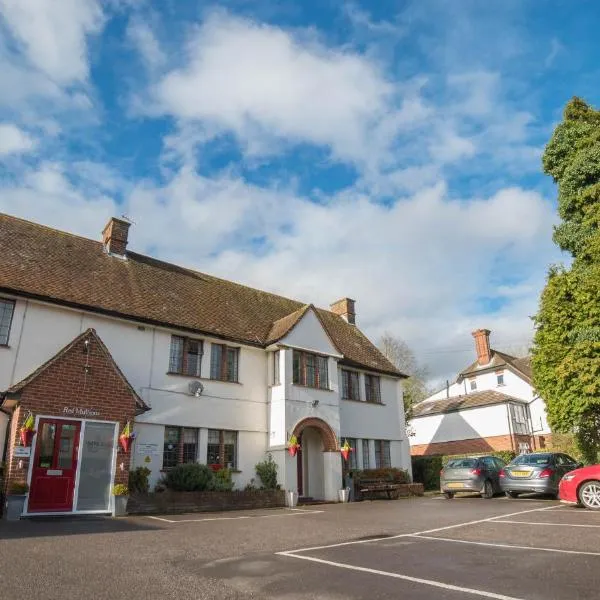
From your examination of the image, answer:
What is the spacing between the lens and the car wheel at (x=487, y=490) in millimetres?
19734

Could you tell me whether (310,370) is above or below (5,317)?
below

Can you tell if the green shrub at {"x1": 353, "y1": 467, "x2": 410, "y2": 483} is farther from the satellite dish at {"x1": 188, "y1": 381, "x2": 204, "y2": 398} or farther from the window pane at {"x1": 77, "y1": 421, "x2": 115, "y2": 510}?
the window pane at {"x1": 77, "y1": 421, "x2": 115, "y2": 510}

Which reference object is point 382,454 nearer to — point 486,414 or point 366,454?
point 366,454

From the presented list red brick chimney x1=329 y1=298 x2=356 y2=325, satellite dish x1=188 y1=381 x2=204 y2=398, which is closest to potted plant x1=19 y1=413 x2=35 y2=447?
satellite dish x1=188 y1=381 x2=204 y2=398

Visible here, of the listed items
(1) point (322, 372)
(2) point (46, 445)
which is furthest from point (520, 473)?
(2) point (46, 445)

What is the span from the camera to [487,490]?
1986cm

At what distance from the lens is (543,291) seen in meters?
20.3

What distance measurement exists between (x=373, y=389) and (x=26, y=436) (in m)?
16.8

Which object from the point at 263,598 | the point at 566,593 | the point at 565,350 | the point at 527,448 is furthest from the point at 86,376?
the point at 527,448

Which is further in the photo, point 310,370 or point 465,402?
point 465,402

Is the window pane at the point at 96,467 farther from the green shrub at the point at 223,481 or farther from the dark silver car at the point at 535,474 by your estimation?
the dark silver car at the point at 535,474

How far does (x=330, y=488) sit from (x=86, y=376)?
11.2 meters

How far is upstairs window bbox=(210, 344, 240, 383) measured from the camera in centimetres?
1969

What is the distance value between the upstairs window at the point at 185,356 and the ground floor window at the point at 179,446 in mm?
2054
